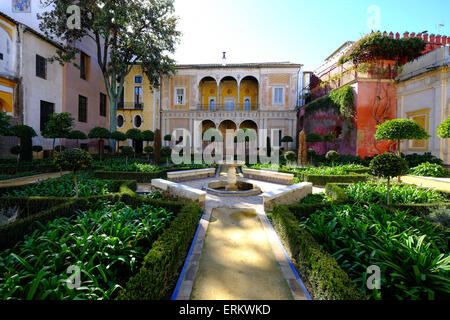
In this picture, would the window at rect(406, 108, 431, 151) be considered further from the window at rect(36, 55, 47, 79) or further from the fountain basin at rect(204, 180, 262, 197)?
the window at rect(36, 55, 47, 79)

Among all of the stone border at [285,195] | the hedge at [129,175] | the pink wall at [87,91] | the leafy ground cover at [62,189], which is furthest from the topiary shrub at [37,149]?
the stone border at [285,195]

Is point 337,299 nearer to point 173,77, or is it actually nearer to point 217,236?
point 217,236

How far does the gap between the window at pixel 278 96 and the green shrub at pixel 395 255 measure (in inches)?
767

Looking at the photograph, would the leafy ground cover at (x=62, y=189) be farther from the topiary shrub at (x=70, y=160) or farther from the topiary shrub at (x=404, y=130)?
the topiary shrub at (x=404, y=130)

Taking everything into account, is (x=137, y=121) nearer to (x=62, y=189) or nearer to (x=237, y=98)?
(x=237, y=98)

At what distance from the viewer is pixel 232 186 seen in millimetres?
7789

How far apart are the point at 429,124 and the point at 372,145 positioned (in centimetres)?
271

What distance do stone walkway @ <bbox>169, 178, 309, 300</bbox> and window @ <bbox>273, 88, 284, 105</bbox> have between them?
19.2 meters

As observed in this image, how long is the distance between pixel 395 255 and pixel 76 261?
3.67m

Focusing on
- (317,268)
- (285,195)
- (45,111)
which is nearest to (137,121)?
(45,111)

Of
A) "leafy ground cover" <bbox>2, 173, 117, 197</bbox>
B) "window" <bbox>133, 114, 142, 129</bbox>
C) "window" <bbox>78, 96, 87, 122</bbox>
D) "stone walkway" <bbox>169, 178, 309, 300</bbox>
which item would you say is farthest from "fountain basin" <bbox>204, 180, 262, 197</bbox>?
"window" <bbox>133, 114, 142, 129</bbox>

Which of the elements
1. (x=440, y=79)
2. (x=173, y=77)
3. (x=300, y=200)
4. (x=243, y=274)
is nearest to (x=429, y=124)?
(x=440, y=79)

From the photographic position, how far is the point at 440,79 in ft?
33.3

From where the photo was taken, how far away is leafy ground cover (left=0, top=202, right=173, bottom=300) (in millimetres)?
A: 1839
